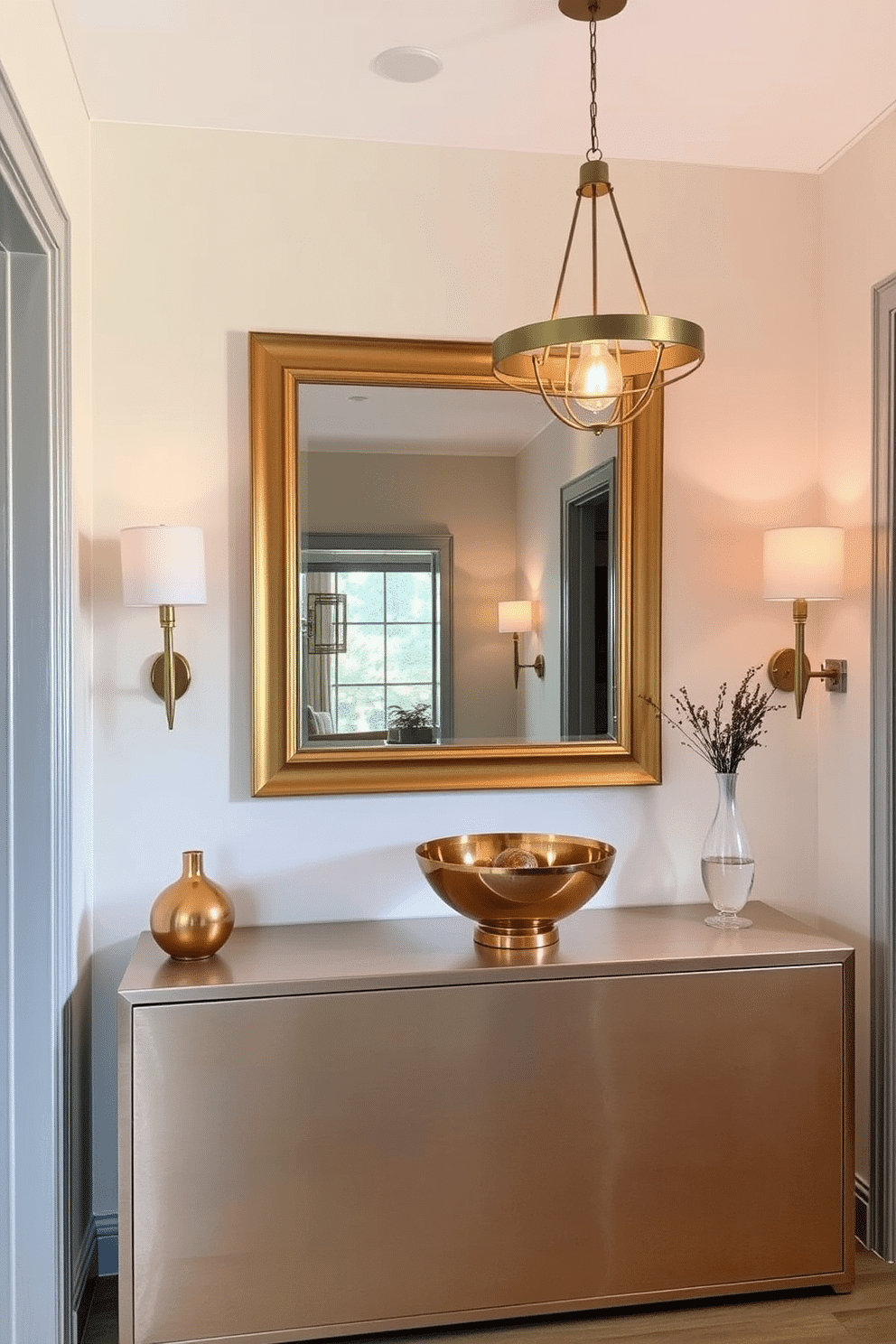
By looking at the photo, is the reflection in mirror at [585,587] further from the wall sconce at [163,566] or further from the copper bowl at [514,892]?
the wall sconce at [163,566]

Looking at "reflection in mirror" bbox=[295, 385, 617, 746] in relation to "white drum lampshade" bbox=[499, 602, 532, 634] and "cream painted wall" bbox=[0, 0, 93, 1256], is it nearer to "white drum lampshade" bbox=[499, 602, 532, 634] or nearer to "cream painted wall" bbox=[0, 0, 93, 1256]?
"white drum lampshade" bbox=[499, 602, 532, 634]

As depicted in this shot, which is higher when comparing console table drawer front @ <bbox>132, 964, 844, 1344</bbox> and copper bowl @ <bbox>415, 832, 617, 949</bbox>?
copper bowl @ <bbox>415, 832, 617, 949</bbox>

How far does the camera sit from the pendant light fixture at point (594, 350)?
5.81 feet

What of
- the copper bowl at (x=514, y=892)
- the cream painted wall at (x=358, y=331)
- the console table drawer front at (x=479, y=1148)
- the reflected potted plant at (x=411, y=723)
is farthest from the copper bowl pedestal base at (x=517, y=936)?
the reflected potted plant at (x=411, y=723)

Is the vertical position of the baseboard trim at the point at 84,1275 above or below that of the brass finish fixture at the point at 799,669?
below

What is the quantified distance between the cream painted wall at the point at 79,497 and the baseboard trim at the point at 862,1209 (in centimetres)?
177

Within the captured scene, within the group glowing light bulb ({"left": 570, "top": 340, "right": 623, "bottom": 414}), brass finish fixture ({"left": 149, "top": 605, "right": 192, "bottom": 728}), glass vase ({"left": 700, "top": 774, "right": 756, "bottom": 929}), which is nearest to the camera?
glowing light bulb ({"left": 570, "top": 340, "right": 623, "bottom": 414})

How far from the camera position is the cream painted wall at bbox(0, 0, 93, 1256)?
213cm

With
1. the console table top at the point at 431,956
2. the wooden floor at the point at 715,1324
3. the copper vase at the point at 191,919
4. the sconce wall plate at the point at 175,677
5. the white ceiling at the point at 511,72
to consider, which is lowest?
the wooden floor at the point at 715,1324

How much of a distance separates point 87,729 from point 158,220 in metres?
1.16

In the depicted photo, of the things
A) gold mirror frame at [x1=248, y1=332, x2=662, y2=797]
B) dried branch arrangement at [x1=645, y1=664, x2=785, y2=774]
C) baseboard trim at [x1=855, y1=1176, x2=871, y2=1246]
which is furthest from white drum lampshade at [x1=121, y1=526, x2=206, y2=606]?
baseboard trim at [x1=855, y1=1176, x2=871, y2=1246]

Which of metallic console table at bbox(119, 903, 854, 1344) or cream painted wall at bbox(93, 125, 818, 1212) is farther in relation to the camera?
cream painted wall at bbox(93, 125, 818, 1212)

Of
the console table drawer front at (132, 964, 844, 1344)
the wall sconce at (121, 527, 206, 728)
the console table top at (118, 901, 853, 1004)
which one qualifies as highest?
the wall sconce at (121, 527, 206, 728)

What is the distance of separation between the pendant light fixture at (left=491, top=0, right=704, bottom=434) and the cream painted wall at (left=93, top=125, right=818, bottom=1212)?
54cm
